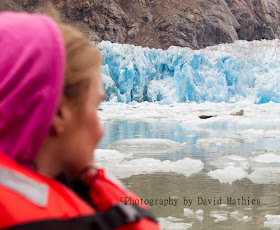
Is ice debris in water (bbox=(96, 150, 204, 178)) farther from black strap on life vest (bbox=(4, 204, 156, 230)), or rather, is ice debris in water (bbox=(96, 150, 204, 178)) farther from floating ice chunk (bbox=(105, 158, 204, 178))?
black strap on life vest (bbox=(4, 204, 156, 230))

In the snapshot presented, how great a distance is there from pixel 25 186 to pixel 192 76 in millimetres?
17947

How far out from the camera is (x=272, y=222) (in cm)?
220

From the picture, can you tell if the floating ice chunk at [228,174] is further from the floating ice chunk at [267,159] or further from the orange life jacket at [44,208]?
the orange life jacket at [44,208]

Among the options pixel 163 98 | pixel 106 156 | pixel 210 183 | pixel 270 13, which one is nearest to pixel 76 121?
pixel 210 183

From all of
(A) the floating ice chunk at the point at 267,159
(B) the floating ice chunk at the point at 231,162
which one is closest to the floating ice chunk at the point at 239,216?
(B) the floating ice chunk at the point at 231,162

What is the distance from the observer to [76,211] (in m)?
0.47

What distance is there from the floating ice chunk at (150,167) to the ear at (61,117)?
3.02 m

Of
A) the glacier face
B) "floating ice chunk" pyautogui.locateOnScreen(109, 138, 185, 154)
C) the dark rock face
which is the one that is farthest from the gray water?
the dark rock face

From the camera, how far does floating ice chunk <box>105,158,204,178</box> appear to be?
141 inches

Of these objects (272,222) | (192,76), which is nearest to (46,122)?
(272,222)

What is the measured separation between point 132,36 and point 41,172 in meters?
33.1

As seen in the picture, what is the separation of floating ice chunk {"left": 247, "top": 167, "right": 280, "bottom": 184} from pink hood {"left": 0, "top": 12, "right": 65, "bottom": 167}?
2.99 metres

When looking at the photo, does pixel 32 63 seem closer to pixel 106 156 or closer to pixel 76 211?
pixel 76 211

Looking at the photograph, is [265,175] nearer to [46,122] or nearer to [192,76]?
[46,122]
